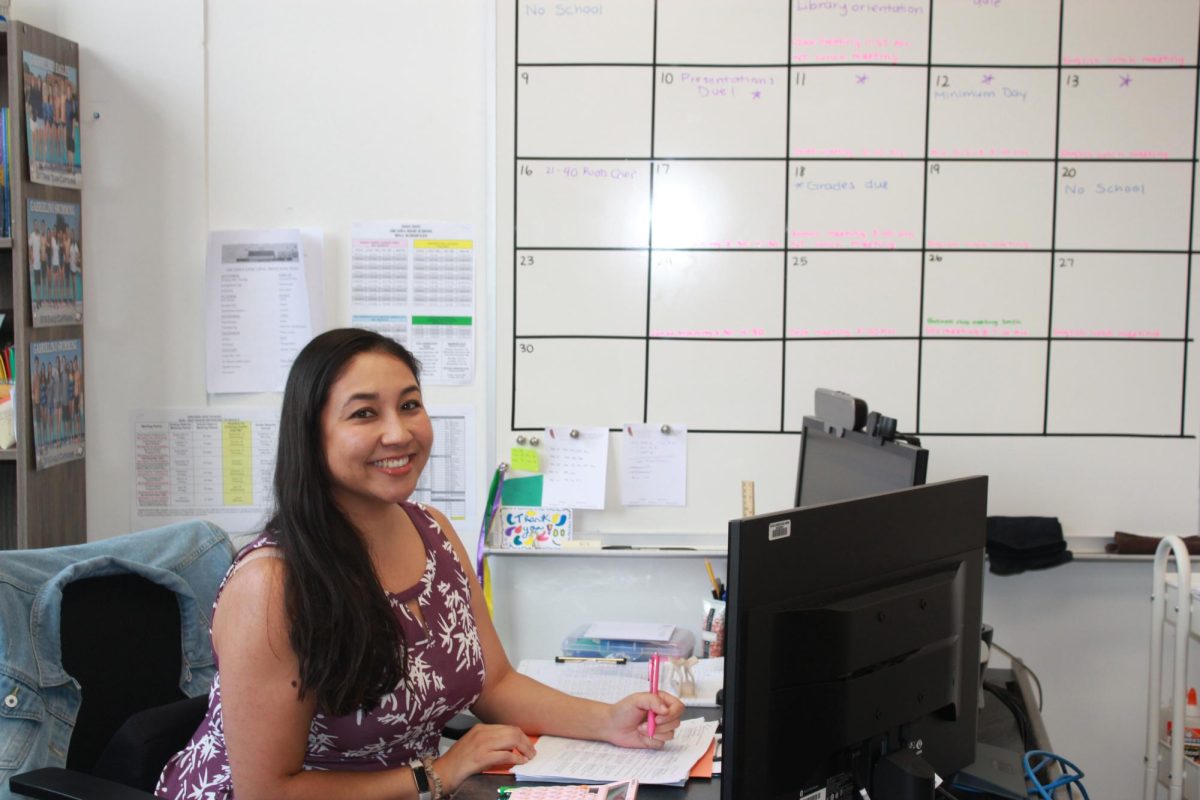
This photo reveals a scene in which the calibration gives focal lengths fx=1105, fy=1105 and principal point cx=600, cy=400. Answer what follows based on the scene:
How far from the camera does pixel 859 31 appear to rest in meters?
2.73

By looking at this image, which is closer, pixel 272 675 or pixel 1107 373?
pixel 272 675

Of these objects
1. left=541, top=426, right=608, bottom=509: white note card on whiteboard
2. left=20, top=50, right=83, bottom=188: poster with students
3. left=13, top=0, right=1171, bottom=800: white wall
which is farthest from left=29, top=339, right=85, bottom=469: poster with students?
left=541, top=426, right=608, bottom=509: white note card on whiteboard

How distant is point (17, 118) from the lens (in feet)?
8.46

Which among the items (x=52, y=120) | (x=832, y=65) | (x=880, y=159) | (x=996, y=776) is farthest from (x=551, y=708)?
(x=52, y=120)

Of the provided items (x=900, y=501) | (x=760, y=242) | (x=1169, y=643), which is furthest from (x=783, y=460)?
(x=900, y=501)

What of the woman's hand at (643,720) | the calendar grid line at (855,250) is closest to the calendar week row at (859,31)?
the calendar grid line at (855,250)

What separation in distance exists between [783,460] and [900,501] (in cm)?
154

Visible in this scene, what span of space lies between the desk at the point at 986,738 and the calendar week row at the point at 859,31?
1.50 metres

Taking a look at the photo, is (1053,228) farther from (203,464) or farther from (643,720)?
(203,464)

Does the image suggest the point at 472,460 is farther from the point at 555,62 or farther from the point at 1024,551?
the point at 1024,551

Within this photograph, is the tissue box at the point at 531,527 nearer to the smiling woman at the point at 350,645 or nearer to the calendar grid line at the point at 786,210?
the calendar grid line at the point at 786,210

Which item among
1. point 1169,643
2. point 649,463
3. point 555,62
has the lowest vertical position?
point 1169,643

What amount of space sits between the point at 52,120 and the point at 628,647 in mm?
1899

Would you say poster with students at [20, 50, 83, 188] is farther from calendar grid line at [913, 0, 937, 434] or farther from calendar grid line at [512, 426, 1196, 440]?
calendar grid line at [913, 0, 937, 434]
